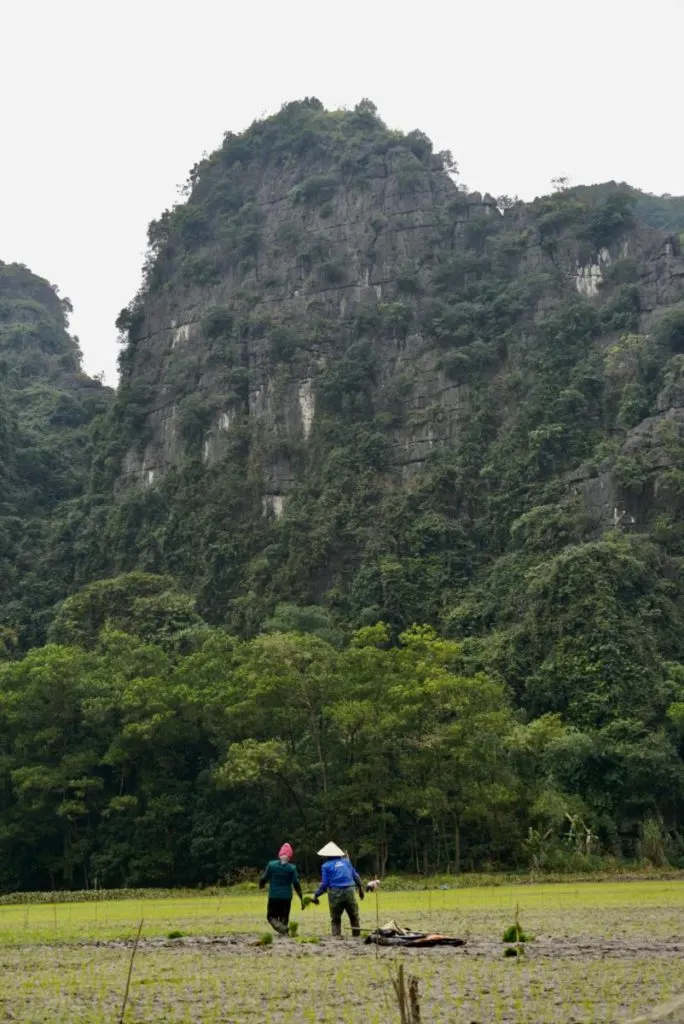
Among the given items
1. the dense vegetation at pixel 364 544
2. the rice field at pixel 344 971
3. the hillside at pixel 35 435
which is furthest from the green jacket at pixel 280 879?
the hillside at pixel 35 435

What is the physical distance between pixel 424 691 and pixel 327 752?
5189mm

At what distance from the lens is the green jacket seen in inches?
718

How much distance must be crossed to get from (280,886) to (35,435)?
94119mm

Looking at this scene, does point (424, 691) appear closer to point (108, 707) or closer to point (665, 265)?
point (108, 707)

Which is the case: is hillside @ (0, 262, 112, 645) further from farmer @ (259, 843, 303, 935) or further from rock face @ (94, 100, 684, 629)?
farmer @ (259, 843, 303, 935)

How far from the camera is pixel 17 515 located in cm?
9894

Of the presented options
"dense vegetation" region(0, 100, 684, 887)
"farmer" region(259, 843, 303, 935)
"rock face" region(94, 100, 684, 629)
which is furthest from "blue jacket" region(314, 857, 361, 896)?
"rock face" region(94, 100, 684, 629)

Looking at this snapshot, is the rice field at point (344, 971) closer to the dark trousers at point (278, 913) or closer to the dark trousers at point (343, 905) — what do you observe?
the dark trousers at point (278, 913)

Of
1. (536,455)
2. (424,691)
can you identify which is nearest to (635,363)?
(536,455)

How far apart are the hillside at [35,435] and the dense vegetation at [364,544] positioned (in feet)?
2.71

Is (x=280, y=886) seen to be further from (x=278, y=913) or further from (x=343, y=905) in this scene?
(x=343, y=905)

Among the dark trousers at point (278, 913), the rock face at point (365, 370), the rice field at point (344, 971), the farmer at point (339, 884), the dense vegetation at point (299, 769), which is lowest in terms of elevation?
the rice field at point (344, 971)

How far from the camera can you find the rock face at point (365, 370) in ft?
267

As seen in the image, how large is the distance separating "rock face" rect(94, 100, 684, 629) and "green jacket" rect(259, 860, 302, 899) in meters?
55.7
